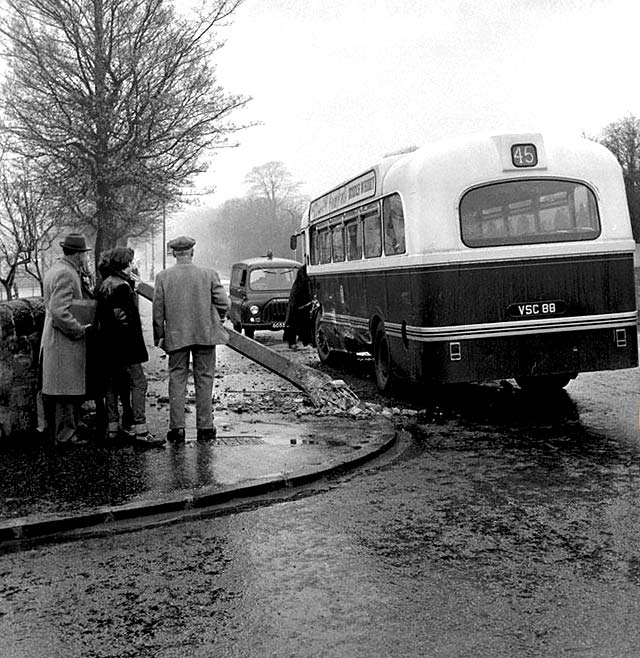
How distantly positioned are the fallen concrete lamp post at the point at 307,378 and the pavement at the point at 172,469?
0.26 metres

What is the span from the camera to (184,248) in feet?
29.7

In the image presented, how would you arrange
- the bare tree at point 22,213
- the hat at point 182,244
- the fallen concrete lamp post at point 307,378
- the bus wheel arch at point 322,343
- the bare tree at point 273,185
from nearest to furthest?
the hat at point 182,244, the fallen concrete lamp post at point 307,378, the bus wheel arch at point 322,343, the bare tree at point 22,213, the bare tree at point 273,185

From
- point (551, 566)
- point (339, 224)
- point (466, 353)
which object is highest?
point (339, 224)

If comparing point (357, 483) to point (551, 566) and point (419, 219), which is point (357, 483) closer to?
point (551, 566)

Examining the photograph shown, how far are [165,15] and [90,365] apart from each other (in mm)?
13676

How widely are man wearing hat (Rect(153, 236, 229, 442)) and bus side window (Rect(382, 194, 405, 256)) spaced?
2868mm

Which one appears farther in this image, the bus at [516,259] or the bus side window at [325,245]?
the bus side window at [325,245]

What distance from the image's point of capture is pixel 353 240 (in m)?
14.1

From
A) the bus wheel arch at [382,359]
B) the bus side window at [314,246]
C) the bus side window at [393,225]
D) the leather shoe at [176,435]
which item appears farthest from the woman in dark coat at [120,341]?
the bus side window at [314,246]

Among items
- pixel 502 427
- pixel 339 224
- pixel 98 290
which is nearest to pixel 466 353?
A: pixel 502 427

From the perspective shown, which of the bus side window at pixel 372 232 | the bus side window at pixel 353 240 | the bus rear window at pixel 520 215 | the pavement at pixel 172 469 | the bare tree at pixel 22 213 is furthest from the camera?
the bare tree at pixel 22 213

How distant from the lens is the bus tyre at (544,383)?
40.0 ft

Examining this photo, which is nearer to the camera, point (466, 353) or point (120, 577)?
point (120, 577)

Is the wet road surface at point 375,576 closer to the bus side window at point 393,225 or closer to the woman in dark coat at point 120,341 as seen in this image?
the woman in dark coat at point 120,341
